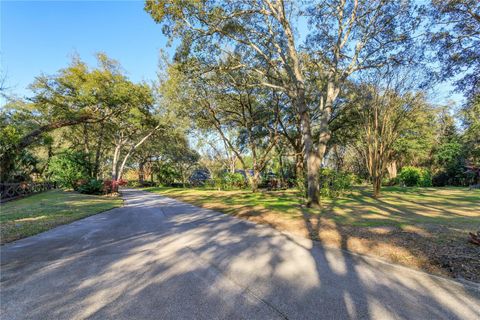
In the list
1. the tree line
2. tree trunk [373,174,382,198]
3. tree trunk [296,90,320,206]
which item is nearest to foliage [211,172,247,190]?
the tree line

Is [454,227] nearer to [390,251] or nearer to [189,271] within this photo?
[390,251]

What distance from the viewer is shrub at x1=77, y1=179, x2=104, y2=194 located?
663 inches

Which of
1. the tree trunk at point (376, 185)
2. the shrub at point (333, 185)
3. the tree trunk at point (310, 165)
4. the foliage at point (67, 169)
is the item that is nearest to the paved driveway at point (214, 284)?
the tree trunk at point (310, 165)

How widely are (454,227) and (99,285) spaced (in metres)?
7.36

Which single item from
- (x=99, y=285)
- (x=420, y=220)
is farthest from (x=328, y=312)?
(x=420, y=220)

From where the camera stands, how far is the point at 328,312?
2.41 m

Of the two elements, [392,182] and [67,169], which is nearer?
[67,169]

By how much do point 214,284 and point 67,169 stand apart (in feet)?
63.5

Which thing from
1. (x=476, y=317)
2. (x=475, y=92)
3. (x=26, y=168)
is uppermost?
(x=475, y=92)

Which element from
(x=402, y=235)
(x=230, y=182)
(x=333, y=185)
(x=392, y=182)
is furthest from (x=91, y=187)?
(x=392, y=182)

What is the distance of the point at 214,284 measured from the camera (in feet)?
9.98

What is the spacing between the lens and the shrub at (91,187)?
16828 mm

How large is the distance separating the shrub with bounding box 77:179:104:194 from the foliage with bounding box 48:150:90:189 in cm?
117

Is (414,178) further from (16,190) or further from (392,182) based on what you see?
(16,190)
